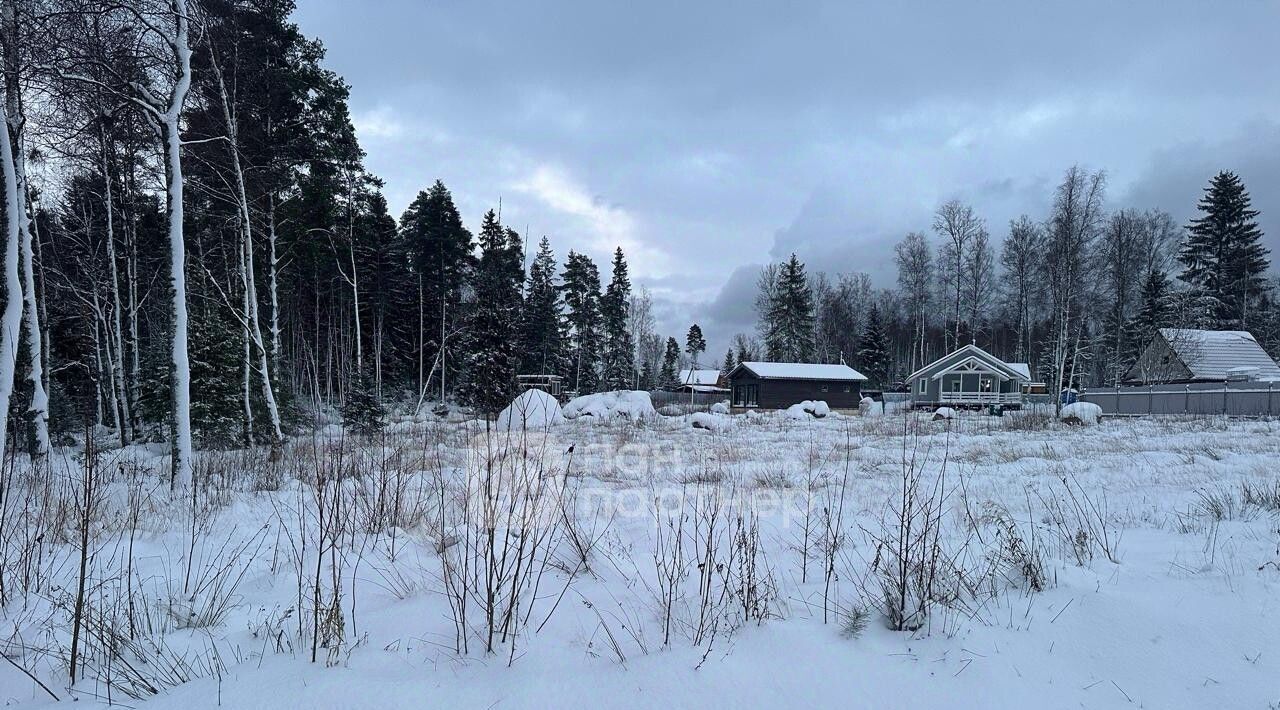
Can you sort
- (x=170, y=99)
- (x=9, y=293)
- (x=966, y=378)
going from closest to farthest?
1. (x=9, y=293)
2. (x=170, y=99)
3. (x=966, y=378)

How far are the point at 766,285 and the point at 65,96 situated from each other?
4380 centimetres

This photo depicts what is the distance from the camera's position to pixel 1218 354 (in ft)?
86.6

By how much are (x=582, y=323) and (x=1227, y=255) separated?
42.3m

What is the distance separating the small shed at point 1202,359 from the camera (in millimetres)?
25094

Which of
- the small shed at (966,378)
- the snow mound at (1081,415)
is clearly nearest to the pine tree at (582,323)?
the small shed at (966,378)

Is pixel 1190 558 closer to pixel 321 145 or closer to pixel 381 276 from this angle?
pixel 321 145

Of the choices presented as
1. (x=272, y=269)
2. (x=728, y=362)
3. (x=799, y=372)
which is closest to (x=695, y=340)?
(x=728, y=362)

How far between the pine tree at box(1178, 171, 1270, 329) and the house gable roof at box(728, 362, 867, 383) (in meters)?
21.2

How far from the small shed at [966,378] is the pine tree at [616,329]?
22.2 metres

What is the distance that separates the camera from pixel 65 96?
664cm

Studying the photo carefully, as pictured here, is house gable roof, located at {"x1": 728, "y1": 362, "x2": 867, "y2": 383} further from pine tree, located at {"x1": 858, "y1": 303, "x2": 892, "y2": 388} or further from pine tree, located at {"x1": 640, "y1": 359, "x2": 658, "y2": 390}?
pine tree, located at {"x1": 640, "y1": 359, "x2": 658, "y2": 390}

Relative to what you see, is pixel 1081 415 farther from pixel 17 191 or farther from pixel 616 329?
pixel 616 329

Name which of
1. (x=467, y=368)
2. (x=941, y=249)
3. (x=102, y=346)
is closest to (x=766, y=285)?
(x=941, y=249)

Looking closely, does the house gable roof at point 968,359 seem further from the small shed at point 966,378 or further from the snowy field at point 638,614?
the snowy field at point 638,614
